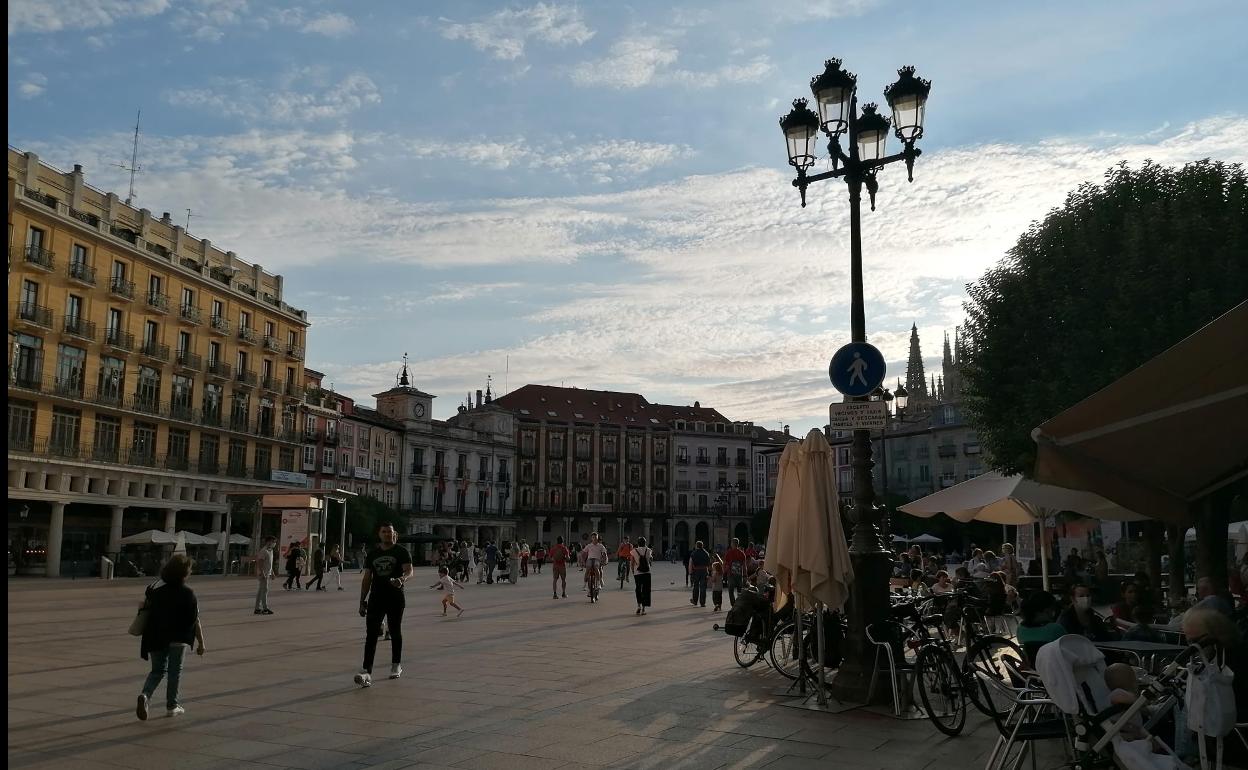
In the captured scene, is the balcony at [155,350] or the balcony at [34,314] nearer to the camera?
the balcony at [34,314]

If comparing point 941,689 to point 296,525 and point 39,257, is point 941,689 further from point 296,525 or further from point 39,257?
point 39,257

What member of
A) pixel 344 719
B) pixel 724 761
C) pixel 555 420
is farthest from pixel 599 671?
pixel 555 420

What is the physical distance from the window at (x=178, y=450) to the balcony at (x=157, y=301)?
651 centimetres

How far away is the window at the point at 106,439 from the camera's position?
4491cm

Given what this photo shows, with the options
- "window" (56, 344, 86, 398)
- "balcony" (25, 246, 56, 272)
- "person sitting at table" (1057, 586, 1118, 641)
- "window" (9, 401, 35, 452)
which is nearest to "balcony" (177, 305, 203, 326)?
"window" (56, 344, 86, 398)

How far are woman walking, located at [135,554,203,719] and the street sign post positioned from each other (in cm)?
605

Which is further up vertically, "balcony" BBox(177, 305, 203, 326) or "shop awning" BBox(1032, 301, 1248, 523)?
"balcony" BBox(177, 305, 203, 326)

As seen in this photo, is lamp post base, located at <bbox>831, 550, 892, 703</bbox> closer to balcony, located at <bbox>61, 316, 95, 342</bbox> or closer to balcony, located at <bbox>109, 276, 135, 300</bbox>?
balcony, located at <bbox>61, 316, 95, 342</bbox>

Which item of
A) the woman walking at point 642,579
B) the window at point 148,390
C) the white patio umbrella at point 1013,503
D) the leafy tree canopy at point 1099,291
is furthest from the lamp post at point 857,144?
the window at point 148,390

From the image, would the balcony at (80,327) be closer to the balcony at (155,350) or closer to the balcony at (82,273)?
the balcony at (82,273)

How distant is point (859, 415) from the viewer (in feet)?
29.9

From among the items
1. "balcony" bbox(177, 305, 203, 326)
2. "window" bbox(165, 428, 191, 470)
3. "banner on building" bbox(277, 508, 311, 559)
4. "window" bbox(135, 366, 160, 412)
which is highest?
"balcony" bbox(177, 305, 203, 326)

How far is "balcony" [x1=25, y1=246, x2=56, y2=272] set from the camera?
40.7m

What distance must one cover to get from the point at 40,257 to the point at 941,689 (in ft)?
147
